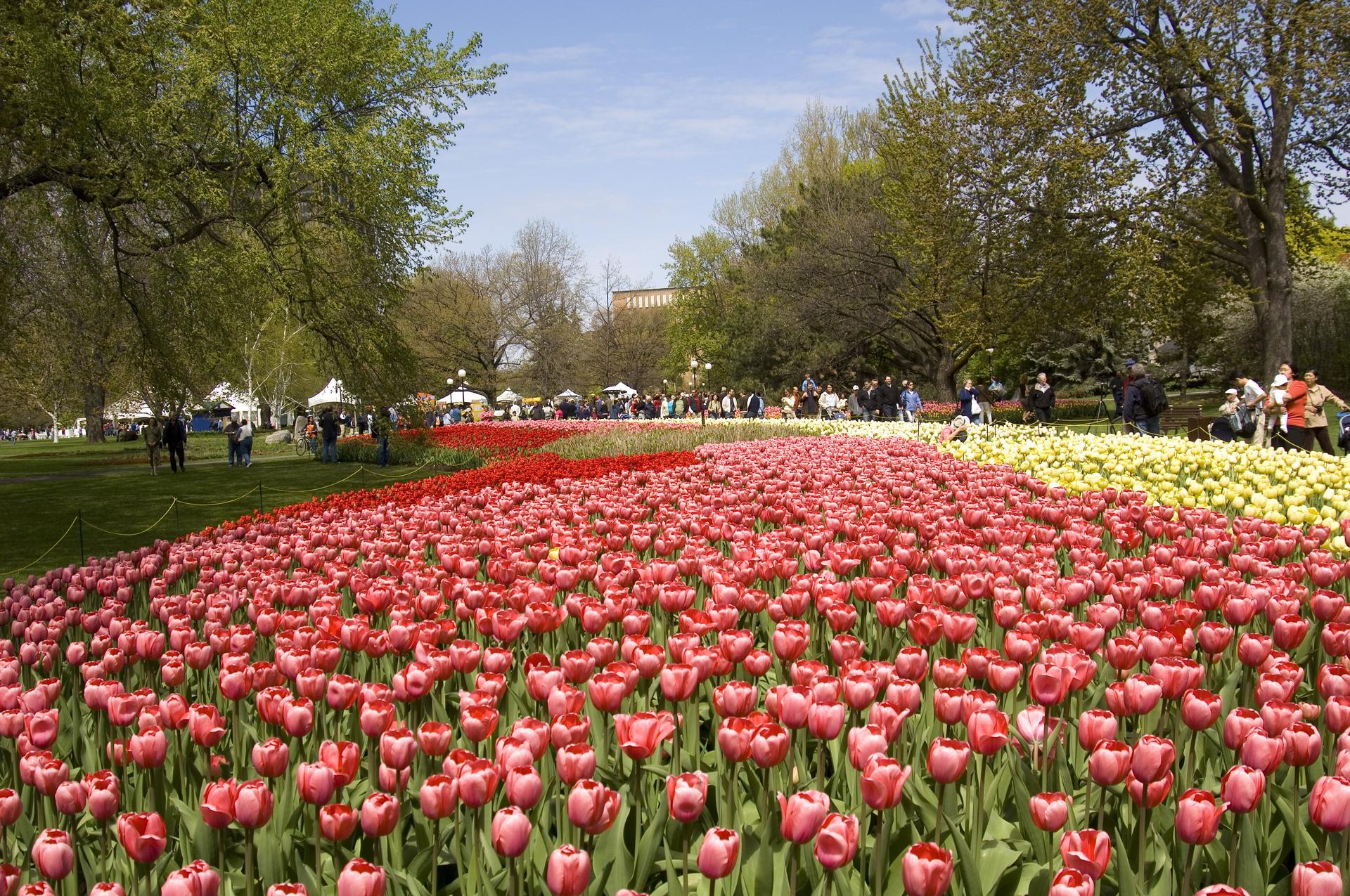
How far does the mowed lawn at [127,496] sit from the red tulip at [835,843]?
760cm

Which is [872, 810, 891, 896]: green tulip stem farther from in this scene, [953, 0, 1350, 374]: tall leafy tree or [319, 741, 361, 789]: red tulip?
[953, 0, 1350, 374]: tall leafy tree

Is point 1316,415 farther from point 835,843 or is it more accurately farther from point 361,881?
point 361,881

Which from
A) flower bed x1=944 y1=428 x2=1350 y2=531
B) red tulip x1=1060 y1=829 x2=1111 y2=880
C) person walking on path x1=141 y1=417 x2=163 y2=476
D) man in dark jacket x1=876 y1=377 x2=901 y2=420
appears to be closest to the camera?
red tulip x1=1060 y1=829 x2=1111 y2=880

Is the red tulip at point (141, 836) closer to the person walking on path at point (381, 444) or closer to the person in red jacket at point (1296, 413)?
the person in red jacket at point (1296, 413)

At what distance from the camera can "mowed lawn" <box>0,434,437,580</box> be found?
11.5 meters

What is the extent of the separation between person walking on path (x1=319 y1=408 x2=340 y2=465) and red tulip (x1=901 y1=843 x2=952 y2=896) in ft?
91.6

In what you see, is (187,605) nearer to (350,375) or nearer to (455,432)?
(350,375)

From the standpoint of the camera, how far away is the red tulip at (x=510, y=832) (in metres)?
1.91

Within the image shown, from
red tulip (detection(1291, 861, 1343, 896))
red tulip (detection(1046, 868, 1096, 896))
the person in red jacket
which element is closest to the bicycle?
the person in red jacket

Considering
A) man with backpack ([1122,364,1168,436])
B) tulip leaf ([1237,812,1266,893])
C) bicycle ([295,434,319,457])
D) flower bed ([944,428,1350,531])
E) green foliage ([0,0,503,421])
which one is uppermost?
green foliage ([0,0,503,421])

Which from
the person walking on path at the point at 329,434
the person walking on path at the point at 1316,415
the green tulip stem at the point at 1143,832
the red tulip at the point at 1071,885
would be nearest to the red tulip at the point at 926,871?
the red tulip at the point at 1071,885

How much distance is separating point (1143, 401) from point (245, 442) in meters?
21.5

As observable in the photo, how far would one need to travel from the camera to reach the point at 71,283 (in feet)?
58.3

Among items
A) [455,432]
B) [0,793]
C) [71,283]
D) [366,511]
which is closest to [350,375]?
[71,283]
